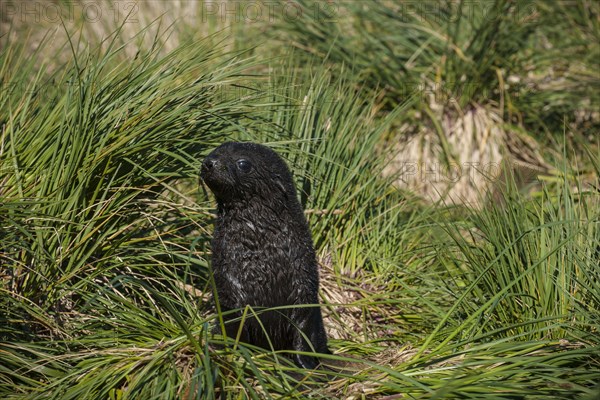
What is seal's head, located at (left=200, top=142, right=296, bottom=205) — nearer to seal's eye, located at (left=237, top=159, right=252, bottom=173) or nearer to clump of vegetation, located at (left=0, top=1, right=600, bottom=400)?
seal's eye, located at (left=237, top=159, right=252, bottom=173)

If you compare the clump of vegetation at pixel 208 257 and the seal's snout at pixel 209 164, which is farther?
the seal's snout at pixel 209 164

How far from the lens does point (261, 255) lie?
143 inches

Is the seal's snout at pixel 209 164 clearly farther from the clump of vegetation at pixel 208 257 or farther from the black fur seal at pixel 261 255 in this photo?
the clump of vegetation at pixel 208 257

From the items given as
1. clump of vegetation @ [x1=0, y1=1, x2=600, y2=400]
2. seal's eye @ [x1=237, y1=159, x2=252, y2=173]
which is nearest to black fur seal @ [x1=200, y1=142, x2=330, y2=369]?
seal's eye @ [x1=237, y1=159, x2=252, y2=173]

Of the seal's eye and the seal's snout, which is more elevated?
the seal's snout

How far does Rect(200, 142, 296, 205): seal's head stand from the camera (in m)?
3.54

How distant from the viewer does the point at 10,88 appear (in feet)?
15.5

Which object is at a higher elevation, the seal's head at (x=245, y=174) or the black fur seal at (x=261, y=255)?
the seal's head at (x=245, y=174)

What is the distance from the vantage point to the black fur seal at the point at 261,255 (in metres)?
3.63

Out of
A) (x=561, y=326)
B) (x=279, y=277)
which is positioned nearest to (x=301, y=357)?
(x=279, y=277)

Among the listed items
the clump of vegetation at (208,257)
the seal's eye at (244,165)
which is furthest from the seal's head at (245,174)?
the clump of vegetation at (208,257)

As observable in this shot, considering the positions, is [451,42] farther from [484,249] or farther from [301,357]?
[301,357]

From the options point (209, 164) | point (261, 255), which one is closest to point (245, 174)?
point (209, 164)

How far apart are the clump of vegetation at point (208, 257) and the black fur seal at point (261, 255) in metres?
0.11
